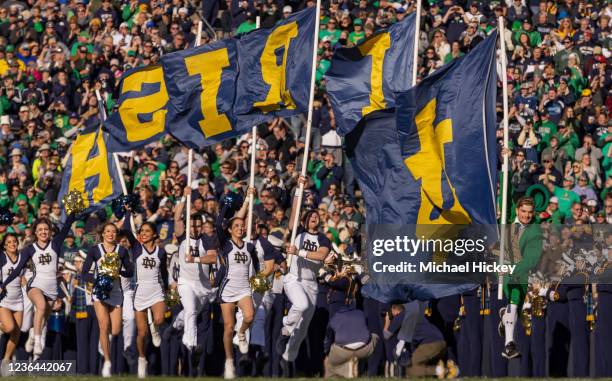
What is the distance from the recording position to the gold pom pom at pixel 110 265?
845 inches

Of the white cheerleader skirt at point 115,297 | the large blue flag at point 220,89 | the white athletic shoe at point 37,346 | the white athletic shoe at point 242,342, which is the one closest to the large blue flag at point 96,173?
the large blue flag at point 220,89

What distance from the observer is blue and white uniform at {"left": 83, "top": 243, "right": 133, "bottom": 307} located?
21.6 metres

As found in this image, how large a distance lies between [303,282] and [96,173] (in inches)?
161

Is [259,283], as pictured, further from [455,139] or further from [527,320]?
[527,320]

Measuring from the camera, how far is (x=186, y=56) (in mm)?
22344

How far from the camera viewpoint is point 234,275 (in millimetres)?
21438

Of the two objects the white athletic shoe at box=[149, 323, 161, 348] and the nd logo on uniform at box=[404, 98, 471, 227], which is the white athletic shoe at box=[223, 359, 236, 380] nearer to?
the white athletic shoe at box=[149, 323, 161, 348]

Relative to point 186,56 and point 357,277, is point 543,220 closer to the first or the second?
point 357,277

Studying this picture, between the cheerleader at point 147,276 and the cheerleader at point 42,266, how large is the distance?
40.0 inches

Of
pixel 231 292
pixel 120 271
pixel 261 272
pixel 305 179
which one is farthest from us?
pixel 261 272

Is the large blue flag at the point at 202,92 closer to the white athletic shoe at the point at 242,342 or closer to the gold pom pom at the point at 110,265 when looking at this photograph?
the gold pom pom at the point at 110,265

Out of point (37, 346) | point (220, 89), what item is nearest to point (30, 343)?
point (37, 346)

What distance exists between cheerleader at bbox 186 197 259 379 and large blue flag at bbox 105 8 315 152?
1.33 metres

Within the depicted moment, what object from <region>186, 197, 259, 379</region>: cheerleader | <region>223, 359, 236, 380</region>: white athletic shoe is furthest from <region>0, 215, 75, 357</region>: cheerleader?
<region>223, 359, 236, 380</region>: white athletic shoe
